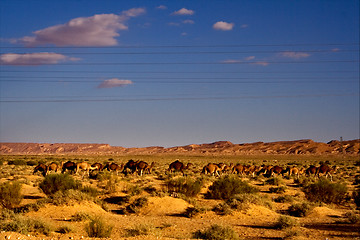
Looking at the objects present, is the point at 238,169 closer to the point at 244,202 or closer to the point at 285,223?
the point at 244,202

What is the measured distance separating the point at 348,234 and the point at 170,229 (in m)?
6.55

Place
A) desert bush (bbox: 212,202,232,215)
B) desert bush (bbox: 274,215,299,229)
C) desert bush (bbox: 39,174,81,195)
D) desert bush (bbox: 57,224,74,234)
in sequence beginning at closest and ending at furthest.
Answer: desert bush (bbox: 57,224,74,234) < desert bush (bbox: 274,215,299,229) < desert bush (bbox: 212,202,232,215) < desert bush (bbox: 39,174,81,195)

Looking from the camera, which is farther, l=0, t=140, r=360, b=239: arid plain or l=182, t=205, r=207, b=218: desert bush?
l=182, t=205, r=207, b=218: desert bush

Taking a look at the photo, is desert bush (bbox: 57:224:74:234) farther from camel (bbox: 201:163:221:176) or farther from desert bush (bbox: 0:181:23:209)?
camel (bbox: 201:163:221:176)

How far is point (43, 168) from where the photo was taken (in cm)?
4122

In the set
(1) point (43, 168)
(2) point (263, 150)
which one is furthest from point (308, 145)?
(1) point (43, 168)

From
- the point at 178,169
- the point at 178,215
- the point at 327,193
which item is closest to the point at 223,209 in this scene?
the point at 178,215

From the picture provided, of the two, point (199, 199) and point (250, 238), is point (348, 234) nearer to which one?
point (250, 238)

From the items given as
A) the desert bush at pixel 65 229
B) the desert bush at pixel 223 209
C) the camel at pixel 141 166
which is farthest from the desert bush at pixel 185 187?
the camel at pixel 141 166

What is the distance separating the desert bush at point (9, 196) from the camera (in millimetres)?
21705

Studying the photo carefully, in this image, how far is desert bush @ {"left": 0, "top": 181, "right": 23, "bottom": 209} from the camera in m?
21.7

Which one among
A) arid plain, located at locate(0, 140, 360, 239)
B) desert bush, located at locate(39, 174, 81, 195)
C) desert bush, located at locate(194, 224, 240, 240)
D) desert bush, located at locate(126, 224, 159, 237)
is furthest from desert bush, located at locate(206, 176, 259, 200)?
desert bush, located at locate(126, 224, 159, 237)

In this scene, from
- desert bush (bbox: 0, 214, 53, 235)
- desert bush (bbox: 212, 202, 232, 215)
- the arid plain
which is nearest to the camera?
desert bush (bbox: 0, 214, 53, 235)

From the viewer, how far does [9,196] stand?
71.5ft
